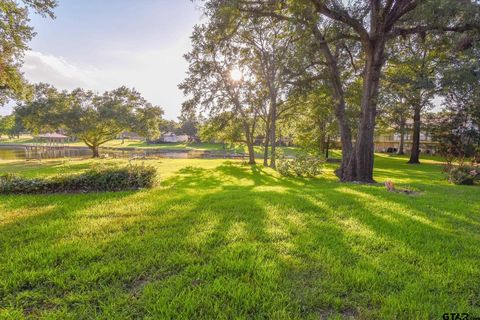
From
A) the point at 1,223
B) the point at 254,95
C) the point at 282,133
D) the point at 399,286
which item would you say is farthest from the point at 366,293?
the point at 282,133

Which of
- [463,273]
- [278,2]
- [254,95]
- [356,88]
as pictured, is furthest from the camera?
[254,95]

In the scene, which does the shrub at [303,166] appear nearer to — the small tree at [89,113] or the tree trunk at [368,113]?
the tree trunk at [368,113]

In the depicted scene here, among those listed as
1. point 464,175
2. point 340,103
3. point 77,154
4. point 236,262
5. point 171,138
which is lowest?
point 77,154

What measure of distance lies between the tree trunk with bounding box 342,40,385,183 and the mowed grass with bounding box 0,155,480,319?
573 cm

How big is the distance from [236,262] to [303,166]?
41.1 ft

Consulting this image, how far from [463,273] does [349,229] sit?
1.45 m

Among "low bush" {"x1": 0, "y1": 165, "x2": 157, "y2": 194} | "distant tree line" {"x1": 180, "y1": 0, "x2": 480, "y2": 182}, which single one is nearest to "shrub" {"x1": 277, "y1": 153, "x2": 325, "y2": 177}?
"distant tree line" {"x1": 180, "y1": 0, "x2": 480, "y2": 182}

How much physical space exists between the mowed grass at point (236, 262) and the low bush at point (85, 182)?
1.57m

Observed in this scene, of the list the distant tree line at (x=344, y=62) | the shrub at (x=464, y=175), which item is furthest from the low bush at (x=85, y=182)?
the shrub at (x=464, y=175)

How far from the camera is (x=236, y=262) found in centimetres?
287

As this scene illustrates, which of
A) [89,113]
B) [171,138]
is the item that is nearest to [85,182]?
[89,113]

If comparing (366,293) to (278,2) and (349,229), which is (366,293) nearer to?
(349,229)

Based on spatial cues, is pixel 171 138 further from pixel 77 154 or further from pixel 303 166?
pixel 303 166

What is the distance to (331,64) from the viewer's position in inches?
470
